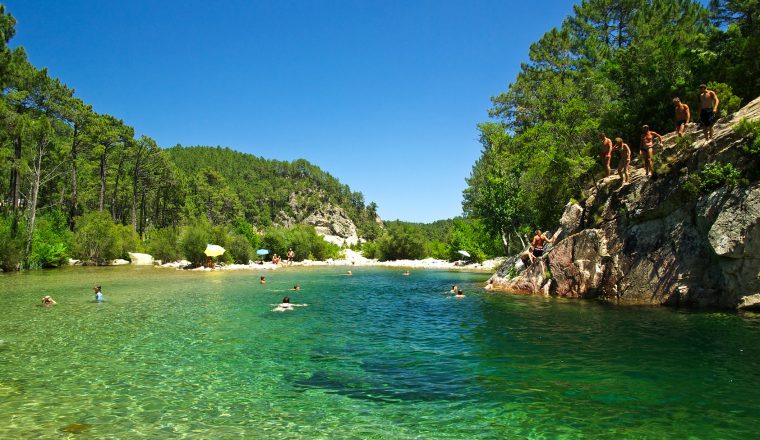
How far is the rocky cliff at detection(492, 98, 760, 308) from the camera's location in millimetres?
18000

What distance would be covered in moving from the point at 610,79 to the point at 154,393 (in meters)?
39.2

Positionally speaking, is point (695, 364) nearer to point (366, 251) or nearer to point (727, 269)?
point (727, 269)

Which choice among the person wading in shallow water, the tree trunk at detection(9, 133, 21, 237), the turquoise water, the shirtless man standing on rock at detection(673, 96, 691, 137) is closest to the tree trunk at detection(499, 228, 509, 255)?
the person wading in shallow water

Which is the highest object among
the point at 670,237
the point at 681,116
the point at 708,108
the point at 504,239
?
the point at 681,116

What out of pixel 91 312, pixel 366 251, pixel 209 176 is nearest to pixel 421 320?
pixel 91 312

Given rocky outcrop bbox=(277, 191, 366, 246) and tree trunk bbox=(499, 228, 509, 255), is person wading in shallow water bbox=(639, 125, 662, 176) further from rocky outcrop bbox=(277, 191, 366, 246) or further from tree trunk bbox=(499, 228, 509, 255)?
rocky outcrop bbox=(277, 191, 366, 246)

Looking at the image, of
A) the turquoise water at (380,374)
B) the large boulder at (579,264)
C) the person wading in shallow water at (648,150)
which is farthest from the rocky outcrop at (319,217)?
the turquoise water at (380,374)

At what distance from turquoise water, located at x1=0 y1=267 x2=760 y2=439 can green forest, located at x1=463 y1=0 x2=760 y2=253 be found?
55.2 feet

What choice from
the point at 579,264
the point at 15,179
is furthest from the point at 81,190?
the point at 579,264

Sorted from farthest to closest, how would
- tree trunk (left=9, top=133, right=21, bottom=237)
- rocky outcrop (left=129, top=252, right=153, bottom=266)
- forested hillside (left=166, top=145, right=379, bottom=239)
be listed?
forested hillside (left=166, top=145, right=379, bottom=239) → rocky outcrop (left=129, top=252, right=153, bottom=266) → tree trunk (left=9, top=133, right=21, bottom=237)

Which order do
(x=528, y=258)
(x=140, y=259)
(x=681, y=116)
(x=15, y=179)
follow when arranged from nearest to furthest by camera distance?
(x=681, y=116)
(x=528, y=258)
(x=15, y=179)
(x=140, y=259)

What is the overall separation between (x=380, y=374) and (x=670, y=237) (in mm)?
17459

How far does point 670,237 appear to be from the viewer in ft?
70.0

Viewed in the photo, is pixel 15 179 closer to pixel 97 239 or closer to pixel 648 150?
pixel 97 239
